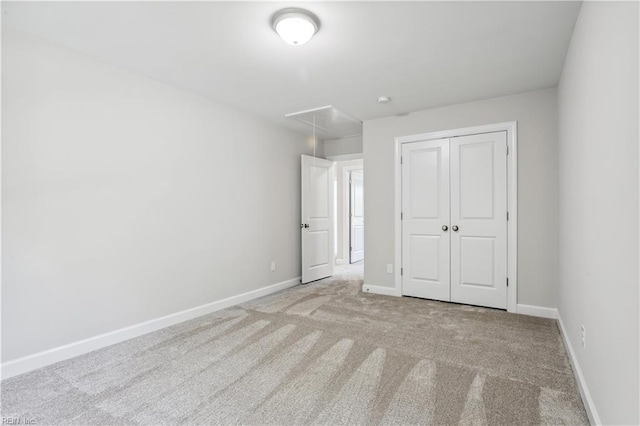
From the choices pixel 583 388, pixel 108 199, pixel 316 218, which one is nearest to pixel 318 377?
pixel 583 388

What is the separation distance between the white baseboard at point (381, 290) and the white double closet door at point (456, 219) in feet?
0.43

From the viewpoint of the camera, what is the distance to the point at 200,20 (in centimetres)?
215

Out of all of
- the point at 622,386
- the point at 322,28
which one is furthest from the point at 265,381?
the point at 322,28

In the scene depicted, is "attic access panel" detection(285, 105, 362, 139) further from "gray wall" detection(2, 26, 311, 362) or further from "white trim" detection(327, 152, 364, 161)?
"gray wall" detection(2, 26, 311, 362)

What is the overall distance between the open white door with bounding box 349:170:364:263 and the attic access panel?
6.91 feet

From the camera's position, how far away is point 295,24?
81.5 inches

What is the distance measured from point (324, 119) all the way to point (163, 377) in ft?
11.3

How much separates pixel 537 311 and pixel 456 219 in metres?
1.26

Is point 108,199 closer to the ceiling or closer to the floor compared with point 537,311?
closer to the ceiling

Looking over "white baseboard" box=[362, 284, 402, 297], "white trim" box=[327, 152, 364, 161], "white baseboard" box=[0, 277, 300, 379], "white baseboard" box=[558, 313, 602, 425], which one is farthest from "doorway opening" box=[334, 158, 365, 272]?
"white baseboard" box=[558, 313, 602, 425]

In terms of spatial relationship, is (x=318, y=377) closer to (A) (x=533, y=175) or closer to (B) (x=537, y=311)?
(B) (x=537, y=311)

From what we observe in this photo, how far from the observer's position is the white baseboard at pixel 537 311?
331 centimetres

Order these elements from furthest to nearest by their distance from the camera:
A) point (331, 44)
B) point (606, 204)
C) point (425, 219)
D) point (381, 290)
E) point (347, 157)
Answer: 1. point (347, 157)
2. point (381, 290)
3. point (425, 219)
4. point (331, 44)
5. point (606, 204)

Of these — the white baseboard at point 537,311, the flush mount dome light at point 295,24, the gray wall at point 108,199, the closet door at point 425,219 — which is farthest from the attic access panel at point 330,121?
the white baseboard at point 537,311
